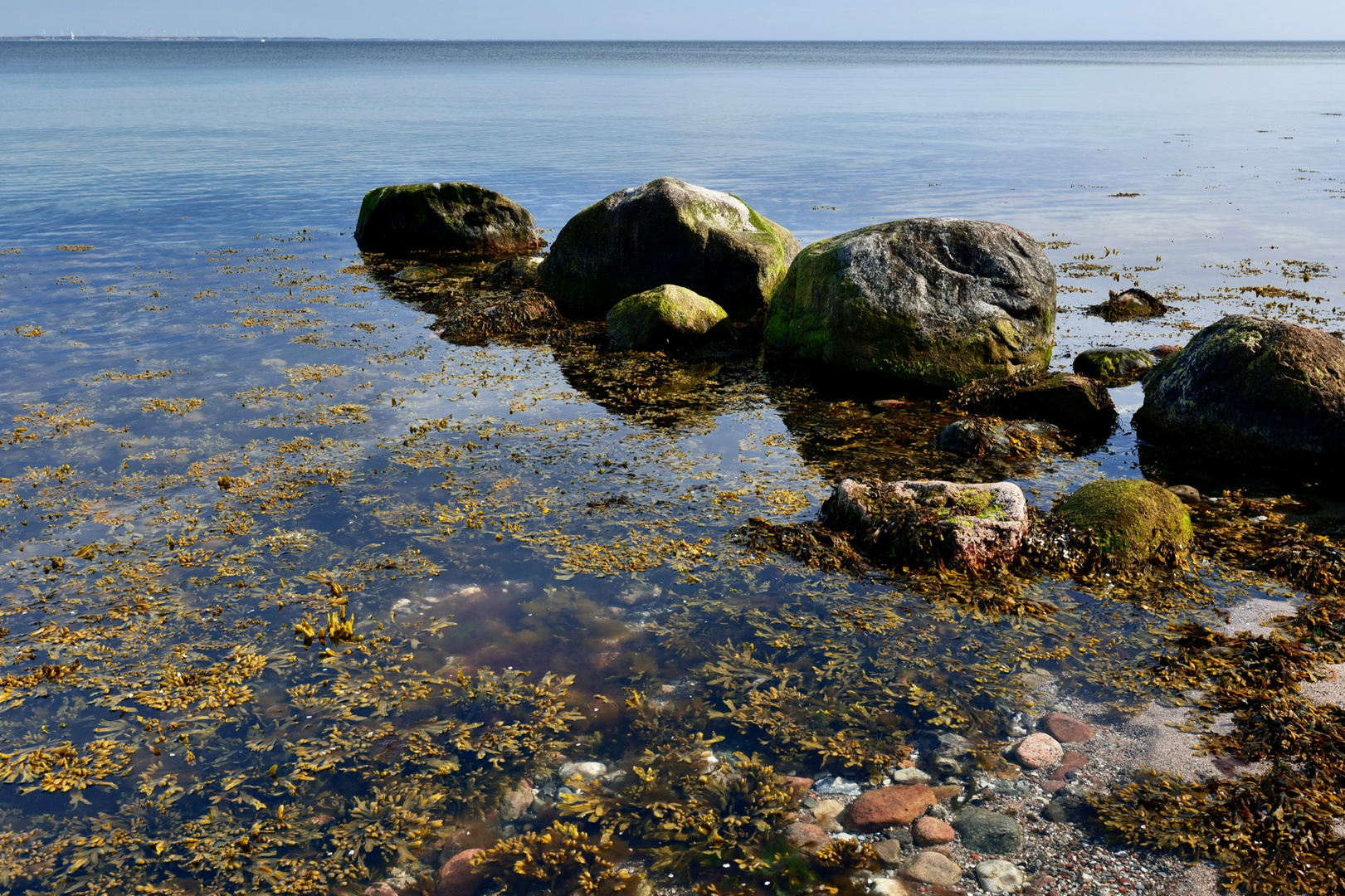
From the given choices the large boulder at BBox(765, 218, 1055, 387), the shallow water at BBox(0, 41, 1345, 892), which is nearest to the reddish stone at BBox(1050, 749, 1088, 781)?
the shallow water at BBox(0, 41, 1345, 892)

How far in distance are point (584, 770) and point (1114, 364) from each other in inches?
438

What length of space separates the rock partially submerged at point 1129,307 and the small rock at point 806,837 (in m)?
14.1

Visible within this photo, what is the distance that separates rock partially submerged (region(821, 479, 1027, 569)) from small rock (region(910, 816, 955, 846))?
3.15m

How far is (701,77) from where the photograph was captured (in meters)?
128

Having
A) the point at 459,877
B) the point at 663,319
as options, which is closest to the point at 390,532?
the point at 459,877

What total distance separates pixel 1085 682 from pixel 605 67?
556ft

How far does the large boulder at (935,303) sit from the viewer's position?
13148 mm

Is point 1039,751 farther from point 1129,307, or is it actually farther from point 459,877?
point 1129,307

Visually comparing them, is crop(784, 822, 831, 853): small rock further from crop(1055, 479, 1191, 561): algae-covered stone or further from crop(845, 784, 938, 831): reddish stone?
crop(1055, 479, 1191, 561): algae-covered stone

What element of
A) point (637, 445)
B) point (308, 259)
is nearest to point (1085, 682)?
point (637, 445)

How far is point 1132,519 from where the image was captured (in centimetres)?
853

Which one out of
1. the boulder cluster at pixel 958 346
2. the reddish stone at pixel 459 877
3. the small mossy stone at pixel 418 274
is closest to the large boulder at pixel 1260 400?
the boulder cluster at pixel 958 346

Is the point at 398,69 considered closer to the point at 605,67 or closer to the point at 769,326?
the point at 605,67

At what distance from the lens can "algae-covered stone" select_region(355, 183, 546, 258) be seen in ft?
77.1
